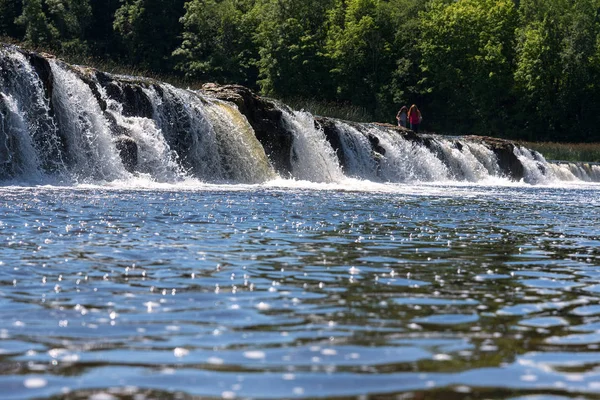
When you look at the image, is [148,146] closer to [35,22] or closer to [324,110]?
[324,110]

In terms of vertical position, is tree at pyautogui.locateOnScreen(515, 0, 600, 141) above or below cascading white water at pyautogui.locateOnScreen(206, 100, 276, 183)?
above

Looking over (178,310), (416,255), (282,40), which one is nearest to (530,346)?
(178,310)

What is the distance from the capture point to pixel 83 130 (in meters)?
24.1

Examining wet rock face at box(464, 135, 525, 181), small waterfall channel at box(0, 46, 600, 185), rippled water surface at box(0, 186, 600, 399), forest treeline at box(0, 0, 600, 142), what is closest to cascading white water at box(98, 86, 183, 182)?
small waterfall channel at box(0, 46, 600, 185)

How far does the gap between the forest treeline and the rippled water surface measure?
60382 mm

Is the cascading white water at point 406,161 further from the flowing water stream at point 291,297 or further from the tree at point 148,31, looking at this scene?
the tree at point 148,31

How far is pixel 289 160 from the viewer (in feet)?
103

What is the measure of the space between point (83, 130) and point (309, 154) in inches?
387

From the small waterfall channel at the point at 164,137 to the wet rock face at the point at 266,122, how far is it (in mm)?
36

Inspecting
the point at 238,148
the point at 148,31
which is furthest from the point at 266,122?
the point at 148,31

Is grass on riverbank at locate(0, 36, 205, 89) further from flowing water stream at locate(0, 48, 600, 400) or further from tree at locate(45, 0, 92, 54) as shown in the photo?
flowing water stream at locate(0, 48, 600, 400)

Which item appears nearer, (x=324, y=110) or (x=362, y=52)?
(x=324, y=110)

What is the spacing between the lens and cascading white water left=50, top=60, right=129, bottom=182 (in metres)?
23.5

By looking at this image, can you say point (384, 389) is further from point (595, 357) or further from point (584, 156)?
point (584, 156)
